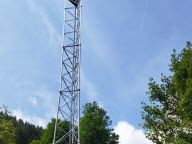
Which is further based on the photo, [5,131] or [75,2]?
[5,131]

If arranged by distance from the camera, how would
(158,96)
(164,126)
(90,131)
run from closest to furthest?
(164,126) → (158,96) → (90,131)

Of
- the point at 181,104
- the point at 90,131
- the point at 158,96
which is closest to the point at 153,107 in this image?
the point at 158,96

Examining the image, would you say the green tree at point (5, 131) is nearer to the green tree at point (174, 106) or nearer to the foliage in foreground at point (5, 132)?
the foliage in foreground at point (5, 132)

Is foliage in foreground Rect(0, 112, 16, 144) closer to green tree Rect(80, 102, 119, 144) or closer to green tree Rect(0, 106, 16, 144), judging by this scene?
green tree Rect(0, 106, 16, 144)

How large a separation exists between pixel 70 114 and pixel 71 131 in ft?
4.48

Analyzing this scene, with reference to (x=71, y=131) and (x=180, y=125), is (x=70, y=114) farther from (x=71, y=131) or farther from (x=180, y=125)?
(x=180, y=125)

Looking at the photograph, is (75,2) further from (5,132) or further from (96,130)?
(96,130)

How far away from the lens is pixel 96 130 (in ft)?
181

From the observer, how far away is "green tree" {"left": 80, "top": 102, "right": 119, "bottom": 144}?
54.8 m

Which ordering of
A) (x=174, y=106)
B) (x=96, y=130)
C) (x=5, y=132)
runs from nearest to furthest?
(x=174, y=106)
(x=5, y=132)
(x=96, y=130)

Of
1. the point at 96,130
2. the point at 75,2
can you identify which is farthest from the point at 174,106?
the point at 96,130

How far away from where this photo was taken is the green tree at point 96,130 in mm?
54812

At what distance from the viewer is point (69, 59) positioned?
2817 centimetres

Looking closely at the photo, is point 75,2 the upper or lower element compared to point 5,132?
upper
